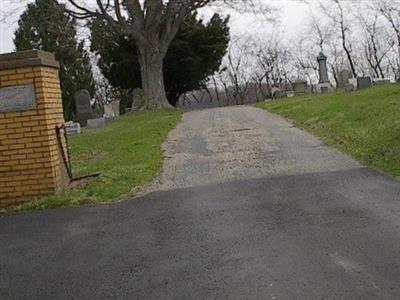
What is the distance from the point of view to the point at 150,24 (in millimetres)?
30172

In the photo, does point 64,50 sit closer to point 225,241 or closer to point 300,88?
point 300,88

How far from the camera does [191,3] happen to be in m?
30.0

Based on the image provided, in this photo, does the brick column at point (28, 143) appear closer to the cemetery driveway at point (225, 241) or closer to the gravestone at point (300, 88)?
the cemetery driveway at point (225, 241)

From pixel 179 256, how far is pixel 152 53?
85.1 ft

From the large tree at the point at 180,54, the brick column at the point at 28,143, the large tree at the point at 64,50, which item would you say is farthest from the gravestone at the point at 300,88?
the brick column at the point at 28,143

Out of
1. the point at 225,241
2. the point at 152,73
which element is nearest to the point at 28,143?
the point at 225,241

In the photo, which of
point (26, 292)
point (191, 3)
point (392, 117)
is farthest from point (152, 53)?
point (26, 292)

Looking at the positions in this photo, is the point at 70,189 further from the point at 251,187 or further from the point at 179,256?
the point at 179,256

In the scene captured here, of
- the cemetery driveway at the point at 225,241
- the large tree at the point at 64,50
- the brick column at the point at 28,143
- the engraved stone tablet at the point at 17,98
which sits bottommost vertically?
the cemetery driveway at the point at 225,241

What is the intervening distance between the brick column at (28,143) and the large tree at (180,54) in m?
28.7

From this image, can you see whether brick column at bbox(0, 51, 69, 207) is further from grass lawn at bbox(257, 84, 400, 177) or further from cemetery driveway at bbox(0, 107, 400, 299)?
grass lawn at bbox(257, 84, 400, 177)

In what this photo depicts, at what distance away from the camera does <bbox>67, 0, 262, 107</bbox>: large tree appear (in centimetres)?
2995

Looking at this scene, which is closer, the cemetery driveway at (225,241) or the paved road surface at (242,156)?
the cemetery driveway at (225,241)

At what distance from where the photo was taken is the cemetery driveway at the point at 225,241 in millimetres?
4266
